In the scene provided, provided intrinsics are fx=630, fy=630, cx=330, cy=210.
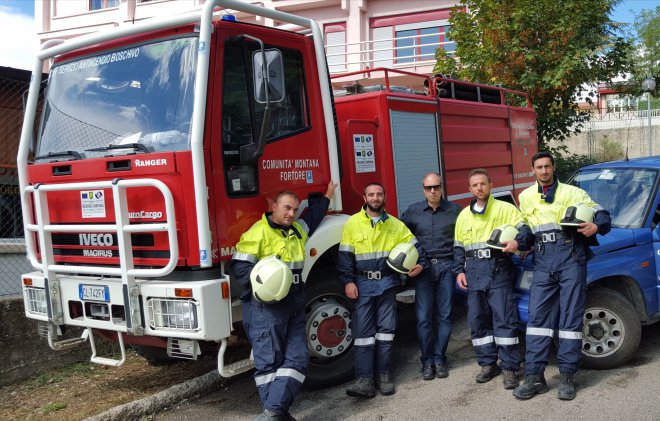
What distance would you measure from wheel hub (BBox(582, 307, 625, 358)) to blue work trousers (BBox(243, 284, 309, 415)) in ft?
7.53

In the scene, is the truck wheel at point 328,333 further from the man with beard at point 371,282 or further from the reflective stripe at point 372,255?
the reflective stripe at point 372,255

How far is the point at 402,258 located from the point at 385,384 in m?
1.00

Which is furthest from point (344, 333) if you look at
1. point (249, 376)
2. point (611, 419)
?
point (611, 419)

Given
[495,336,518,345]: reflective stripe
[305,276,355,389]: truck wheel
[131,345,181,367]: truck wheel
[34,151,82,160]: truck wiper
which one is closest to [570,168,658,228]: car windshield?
[495,336,518,345]: reflective stripe

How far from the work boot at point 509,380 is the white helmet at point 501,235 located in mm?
977

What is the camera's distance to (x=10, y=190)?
677 centimetres

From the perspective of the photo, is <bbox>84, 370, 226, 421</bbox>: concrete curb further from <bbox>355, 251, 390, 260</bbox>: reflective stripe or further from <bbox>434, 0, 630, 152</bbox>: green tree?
<bbox>434, 0, 630, 152</bbox>: green tree

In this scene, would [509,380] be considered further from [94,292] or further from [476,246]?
[94,292]

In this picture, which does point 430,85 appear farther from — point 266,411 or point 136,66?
point 266,411

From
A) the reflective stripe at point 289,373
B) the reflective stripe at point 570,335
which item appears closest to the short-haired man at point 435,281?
the reflective stripe at point 570,335

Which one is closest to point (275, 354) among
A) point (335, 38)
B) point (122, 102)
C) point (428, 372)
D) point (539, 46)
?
point (428, 372)

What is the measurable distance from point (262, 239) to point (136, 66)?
1.57m

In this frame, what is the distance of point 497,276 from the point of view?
15.6 feet

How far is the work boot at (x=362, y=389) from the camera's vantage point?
4.74 meters
